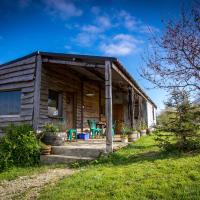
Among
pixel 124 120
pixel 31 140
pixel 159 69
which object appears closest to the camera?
pixel 159 69

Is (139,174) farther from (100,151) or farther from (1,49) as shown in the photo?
(1,49)

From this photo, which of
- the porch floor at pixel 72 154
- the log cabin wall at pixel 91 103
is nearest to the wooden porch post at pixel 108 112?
the porch floor at pixel 72 154

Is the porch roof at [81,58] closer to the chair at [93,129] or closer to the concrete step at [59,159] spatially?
the concrete step at [59,159]

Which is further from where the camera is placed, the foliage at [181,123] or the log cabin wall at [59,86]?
the log cabin wall at [59,86]

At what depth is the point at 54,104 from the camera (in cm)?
977

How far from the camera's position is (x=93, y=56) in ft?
24.3

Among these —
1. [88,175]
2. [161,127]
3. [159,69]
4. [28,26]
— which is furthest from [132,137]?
[28,26]

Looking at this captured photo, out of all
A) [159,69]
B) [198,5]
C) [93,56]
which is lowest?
[159,69]

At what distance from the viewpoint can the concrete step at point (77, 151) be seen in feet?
22.0

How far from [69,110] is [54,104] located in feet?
3.89

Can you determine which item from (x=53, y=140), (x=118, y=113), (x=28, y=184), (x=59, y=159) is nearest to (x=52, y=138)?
(x=53, y=140)

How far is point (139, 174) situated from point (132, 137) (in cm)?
487

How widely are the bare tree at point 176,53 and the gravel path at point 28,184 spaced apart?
3.77 metres

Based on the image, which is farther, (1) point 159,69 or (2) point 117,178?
(1) point 159,69
